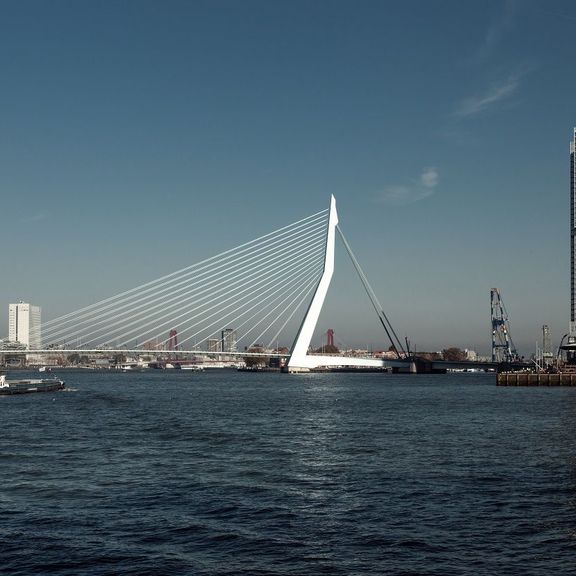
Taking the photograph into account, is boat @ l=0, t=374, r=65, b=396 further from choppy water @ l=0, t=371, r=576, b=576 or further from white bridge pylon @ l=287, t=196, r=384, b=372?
choppy water @ l=0, t=371, r=576, b=576

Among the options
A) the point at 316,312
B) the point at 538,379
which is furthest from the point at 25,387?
the point at 538,379

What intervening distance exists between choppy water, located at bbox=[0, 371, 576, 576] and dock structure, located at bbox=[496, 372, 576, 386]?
51.9 m

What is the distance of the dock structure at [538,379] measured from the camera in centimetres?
8381

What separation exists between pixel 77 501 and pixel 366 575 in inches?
330

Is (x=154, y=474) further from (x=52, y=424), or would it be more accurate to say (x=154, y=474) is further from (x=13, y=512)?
(x=52, y=424)

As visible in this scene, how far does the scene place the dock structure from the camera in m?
→ 83.8

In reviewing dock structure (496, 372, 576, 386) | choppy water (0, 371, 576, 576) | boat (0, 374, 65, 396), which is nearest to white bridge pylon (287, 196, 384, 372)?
dock structure (496, 372, 576, 386)

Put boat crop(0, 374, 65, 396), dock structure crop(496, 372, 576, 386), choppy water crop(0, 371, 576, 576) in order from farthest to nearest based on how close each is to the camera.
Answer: dock structure crop(496, 372, 576, 386) < boat crop(0, 374, 65, 396) < choppy water crop(0, 371, 576, 576)

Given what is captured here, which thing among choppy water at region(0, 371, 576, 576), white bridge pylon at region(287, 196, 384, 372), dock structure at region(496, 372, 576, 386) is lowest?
dock structure at region(496, 372, 576, 386)

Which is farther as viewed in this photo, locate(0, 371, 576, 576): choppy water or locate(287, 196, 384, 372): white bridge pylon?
locate(287, 196, 384, 372): white bridge pylon

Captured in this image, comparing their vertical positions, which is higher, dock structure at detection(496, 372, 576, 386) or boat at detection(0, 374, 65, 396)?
boat at detection(0, 374, 65, 396)

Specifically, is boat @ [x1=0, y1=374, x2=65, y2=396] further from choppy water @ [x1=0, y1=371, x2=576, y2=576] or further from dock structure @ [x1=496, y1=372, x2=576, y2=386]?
dock structure @ [x1=496, y1=372, x2=576, y2=386]

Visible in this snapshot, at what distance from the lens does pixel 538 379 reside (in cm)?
8606

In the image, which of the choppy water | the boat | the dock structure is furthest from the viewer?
the dock structure
